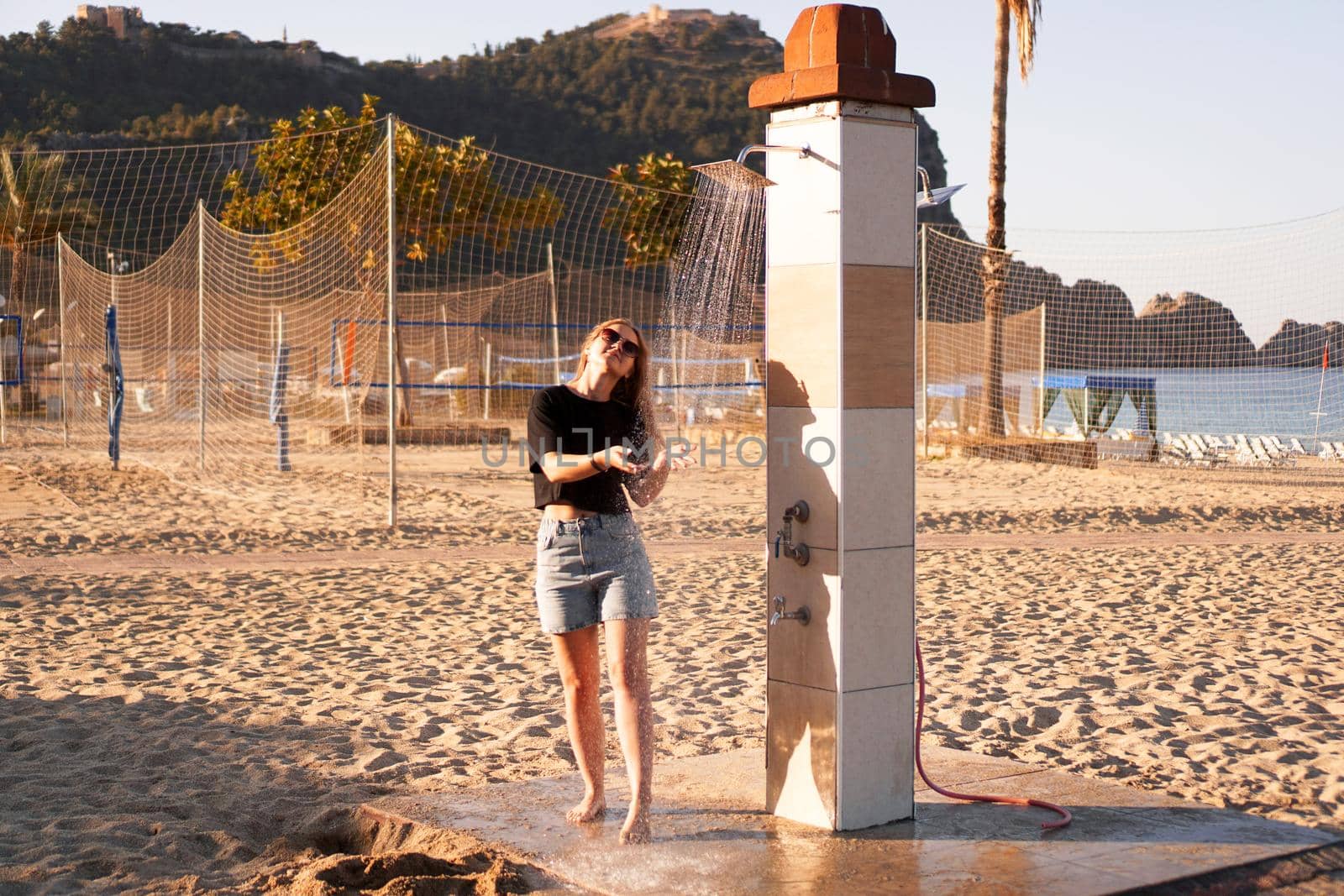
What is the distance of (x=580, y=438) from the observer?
3.44 metres

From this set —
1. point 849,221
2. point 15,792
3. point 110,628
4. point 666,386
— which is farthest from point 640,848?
point 666,386

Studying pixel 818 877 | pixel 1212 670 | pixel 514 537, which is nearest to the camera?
pixel 818 877

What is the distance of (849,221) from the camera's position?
3.41 meters

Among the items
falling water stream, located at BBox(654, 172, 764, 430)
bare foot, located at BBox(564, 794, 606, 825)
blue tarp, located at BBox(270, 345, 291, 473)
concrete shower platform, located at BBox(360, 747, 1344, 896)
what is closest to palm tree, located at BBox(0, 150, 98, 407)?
blue tarp, located at BBox(270, 345, 291, 473)

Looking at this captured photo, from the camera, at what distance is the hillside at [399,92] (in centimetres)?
5819

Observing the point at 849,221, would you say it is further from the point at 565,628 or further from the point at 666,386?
the point at 666,386

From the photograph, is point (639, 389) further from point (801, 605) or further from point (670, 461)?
point (801, 605)

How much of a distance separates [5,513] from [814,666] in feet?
31.2

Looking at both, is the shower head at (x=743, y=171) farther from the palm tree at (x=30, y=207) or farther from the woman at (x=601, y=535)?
the palm tree at (x=30, y=207)

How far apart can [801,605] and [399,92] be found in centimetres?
7376

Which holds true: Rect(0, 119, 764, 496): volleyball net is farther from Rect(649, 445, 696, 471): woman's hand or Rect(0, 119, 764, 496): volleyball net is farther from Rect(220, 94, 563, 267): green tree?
Rect(649, 445, 696, 471): woman's hand

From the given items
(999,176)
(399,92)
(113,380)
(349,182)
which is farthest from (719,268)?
(399,92)

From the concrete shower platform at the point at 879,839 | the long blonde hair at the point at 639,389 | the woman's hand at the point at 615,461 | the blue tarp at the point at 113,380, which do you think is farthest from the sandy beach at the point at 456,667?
the blue tarp at the point at 113,380

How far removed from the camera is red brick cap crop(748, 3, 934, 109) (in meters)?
3.36
